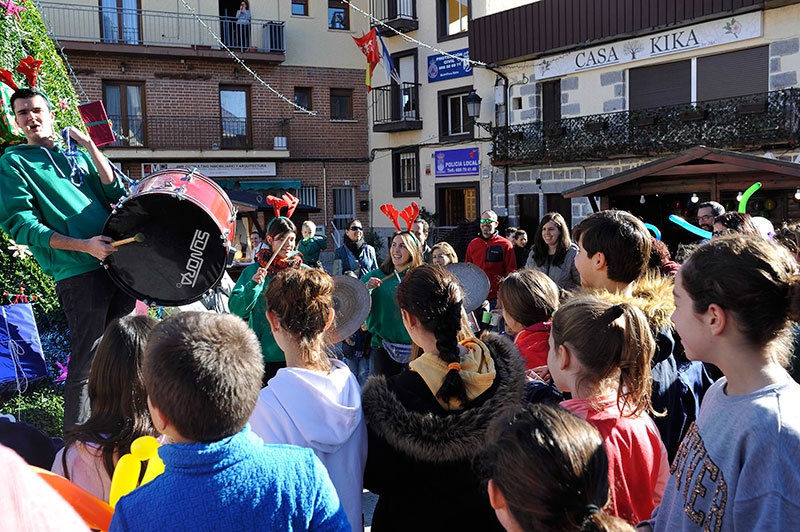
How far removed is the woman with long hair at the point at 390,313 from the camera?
5.05 meters

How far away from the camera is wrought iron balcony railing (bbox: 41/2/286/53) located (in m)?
19.0

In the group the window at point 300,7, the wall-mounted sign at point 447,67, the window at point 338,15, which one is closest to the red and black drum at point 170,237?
the wall-mounted sign at point 447,67

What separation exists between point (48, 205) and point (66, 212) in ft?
0.28

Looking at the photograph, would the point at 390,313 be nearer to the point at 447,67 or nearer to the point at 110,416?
the point at 110,416

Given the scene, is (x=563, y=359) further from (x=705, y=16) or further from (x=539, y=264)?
(x=705, y=16)

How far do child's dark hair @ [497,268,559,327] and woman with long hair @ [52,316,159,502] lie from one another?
162 cm

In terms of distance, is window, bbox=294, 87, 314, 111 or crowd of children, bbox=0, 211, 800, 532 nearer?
crowd of children, bbox=0, 211, 800, 532

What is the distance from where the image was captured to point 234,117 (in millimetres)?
20938

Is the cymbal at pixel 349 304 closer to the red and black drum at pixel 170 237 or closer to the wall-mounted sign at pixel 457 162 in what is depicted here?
the red and black drum at pixel 170 237

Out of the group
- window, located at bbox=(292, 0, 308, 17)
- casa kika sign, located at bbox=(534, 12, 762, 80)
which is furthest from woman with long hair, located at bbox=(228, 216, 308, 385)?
window, located at bbox=(292, 0, 308, 17)

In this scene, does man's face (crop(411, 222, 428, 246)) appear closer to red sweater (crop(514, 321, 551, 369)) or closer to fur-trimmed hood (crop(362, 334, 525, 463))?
red sweater (crop(514, 321, 551, 369))

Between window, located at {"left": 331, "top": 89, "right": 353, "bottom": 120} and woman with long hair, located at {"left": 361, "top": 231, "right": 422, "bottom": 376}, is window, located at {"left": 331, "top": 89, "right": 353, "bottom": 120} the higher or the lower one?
the higher one

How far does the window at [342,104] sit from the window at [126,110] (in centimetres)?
569

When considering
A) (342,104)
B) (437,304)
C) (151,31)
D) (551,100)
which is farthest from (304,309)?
(342,104)
